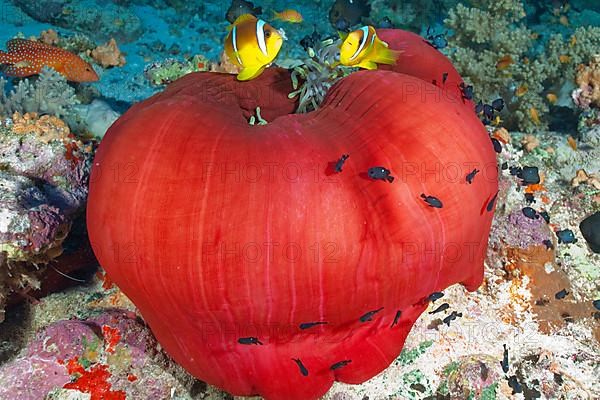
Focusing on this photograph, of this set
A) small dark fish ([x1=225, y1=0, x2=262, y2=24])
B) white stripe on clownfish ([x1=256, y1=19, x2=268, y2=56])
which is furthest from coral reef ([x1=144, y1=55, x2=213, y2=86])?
white stripe on clownfish ([x1=256, y1=19, x2=268, y2=56])

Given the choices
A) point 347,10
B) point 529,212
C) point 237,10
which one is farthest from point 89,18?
point 529,212

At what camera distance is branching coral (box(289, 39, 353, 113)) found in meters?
2.71

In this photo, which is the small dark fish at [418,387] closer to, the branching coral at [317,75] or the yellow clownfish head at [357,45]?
the branching coral at [317,75]

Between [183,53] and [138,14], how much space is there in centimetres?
157

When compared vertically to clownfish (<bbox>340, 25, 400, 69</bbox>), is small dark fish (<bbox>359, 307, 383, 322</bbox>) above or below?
below

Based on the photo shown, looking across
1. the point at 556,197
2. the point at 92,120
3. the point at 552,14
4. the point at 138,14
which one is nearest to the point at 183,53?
the point at 138,14

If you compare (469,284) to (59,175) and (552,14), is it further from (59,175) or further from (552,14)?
(552,14)

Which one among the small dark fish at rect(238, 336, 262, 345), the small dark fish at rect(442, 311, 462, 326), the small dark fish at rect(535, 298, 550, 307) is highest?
the small dark fish at rect(238, 336, 262, 345)

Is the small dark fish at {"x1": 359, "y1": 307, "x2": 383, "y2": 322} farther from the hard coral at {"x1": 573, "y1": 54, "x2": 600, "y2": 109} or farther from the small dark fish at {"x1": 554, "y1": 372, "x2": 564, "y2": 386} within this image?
the hard coral at {"x1": 573, "y1": 54, "x2": 600, "y2": 109}

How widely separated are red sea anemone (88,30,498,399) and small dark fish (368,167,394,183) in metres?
0.04

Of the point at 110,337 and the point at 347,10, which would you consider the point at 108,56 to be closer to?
the point at 347,10

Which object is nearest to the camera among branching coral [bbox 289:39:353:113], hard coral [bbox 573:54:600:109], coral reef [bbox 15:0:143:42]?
branching coral [bbox 289:39:353:113]

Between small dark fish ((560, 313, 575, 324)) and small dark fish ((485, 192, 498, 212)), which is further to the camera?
small dark fish ((560, 313, 575, 324))

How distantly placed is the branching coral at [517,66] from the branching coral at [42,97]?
4.07 meters
